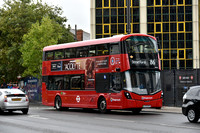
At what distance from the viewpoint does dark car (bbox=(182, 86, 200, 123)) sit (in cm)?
1664

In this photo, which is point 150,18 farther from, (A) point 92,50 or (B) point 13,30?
(A) point 92,50

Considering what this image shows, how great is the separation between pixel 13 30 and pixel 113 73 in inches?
1164

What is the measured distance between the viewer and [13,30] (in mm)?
49906

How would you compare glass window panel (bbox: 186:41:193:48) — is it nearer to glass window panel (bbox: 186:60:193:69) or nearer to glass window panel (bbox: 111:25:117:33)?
glass window panel (bbox: 186:60:193:69)

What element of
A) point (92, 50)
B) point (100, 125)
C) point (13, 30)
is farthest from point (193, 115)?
point (13, 30)

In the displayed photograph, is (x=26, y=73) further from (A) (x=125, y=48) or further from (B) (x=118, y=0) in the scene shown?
(B) (x=118, y=0)

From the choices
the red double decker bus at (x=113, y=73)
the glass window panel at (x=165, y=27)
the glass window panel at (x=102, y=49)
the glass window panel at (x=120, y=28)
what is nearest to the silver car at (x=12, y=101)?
the red double decker bus at (x=113, y=73)

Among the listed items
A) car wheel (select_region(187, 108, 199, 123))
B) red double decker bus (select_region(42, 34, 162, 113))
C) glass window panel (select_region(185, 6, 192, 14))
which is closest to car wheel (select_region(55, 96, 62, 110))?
red double decker bus (select_region(42, 34, 162, 113))

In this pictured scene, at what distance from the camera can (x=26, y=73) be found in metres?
45.0

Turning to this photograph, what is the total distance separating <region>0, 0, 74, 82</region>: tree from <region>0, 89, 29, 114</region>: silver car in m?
25.9

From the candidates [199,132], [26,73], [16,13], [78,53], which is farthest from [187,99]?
[16,13]

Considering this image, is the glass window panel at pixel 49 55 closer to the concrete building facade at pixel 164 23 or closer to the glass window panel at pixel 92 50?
the glass window panel at pixel 92 50

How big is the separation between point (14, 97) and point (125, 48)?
20.8ft

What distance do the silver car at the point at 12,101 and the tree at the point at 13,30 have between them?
2587cm
